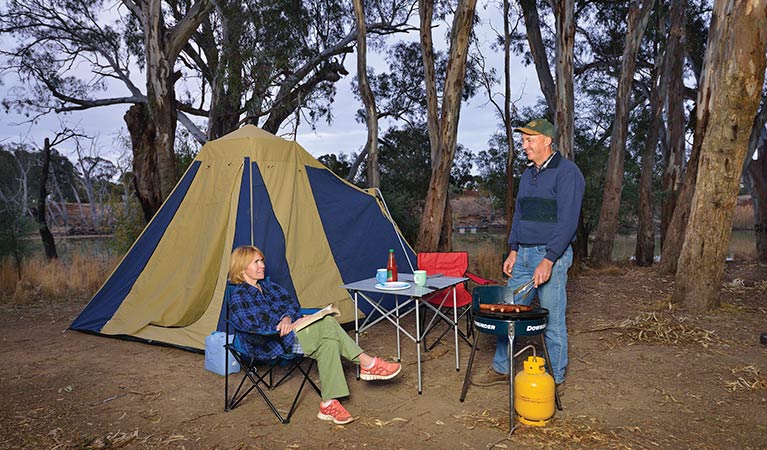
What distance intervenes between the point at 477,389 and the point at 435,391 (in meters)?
0.24

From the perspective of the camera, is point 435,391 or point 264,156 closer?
point 435,391

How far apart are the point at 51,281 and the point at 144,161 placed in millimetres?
2030

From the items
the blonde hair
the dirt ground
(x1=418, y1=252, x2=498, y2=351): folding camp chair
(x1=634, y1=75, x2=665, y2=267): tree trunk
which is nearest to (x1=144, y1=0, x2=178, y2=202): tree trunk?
the dirt ground

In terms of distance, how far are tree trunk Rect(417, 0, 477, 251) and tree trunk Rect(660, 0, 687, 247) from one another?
4.60m

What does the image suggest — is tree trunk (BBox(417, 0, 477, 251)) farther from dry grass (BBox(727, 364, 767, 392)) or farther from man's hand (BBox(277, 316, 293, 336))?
man's hand (BBox(277, 316, 293, 336))

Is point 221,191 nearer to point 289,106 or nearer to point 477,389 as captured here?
point 477,389

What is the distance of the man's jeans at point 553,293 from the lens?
9.22ft

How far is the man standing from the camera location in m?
2.70

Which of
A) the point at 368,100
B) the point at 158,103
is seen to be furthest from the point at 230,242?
the point at 158,103

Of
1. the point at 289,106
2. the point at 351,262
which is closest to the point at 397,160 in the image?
the point at 289,106

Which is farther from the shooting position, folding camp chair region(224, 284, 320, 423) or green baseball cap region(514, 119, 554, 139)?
green baseball cap region(514, 119, 554, 139)

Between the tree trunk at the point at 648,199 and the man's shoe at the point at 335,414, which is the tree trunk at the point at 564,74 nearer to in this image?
the tree trunk at the point at 648,199

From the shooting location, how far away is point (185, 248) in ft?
14.0

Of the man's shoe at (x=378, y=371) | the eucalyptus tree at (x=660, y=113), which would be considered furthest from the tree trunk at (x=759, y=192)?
the man's shoe at (x=378, y=371)
